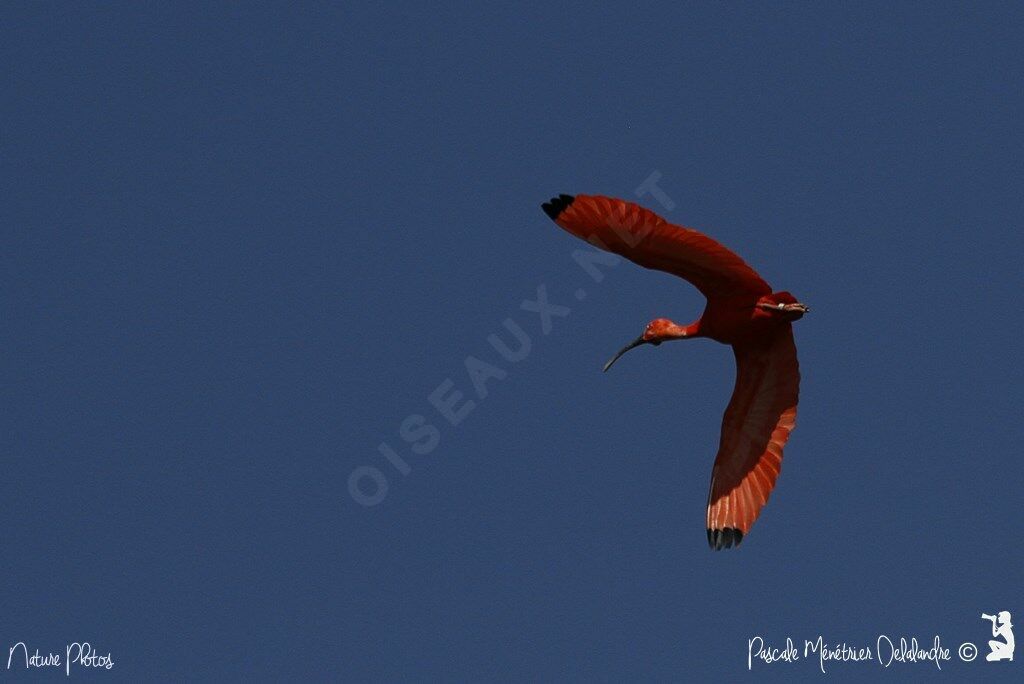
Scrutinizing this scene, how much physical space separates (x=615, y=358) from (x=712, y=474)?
224 centimetres

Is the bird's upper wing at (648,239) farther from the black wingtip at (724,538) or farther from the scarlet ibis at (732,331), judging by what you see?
the black wingtip at (724,538)

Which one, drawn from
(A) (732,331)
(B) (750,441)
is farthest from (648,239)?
(B) (750,441)

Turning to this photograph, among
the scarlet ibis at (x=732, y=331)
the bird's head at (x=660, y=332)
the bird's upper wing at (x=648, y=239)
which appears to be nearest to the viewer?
the bird's upper wing at (x=648, y=239)

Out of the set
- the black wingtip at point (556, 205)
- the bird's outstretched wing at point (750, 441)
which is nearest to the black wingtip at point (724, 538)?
the bird's outstretched wing at point (750, 441)

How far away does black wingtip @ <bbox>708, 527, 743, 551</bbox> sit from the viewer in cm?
2694

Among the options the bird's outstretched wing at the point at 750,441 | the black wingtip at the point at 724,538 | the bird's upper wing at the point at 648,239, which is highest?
the bird's upper wing at the point at 648,239

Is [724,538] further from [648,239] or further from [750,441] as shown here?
[648,239]

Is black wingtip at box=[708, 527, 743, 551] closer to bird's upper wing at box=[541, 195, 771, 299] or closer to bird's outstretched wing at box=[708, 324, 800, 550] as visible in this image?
bird's outstretched wing at box=[708, 324, 800, 550]

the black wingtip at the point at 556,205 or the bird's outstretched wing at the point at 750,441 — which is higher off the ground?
the black wingtip at the point at 556,205

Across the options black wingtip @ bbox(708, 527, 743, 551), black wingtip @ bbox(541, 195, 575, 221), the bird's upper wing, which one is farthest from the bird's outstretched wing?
black wingtip @ bbox(541, 195, 575, 221)

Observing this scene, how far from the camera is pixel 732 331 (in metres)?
25.7

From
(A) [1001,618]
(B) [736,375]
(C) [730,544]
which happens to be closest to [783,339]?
(B) [736,375]

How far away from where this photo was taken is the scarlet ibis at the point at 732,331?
76.6 feet

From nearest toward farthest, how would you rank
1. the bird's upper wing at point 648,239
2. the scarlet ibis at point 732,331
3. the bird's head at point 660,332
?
the bird's upper wing at point 648,239 < the scarlet ibis at point 732,331 < the bird's head at point 660,332
